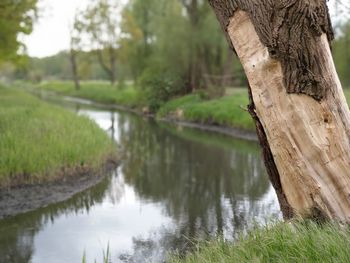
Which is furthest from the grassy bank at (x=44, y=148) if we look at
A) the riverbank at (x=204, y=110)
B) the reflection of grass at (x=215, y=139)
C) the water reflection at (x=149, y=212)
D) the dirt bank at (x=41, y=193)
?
the reflection of grass at (x=215, y=139)

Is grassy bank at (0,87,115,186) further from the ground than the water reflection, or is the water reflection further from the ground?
grassy bank at (0,87,115,186)

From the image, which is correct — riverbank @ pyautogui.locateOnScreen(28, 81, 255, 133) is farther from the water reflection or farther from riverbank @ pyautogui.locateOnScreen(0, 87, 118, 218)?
riverbank @ pyautogui.locateOnScreen(0, 87, 118, 218)

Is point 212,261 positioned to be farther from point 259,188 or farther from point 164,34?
point 164,34

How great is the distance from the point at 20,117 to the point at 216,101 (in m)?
13.7

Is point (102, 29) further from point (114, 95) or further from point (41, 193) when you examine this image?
point (41, 193)

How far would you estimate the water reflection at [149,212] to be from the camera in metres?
7.21

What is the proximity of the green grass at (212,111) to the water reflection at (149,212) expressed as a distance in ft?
18.4

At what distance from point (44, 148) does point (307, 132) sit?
7486mm

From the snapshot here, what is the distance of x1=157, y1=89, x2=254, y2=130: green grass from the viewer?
2077cm

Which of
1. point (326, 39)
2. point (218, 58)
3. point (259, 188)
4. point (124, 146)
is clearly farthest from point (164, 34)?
point (326, 39)

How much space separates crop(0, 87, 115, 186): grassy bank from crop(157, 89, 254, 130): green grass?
8.23 meters

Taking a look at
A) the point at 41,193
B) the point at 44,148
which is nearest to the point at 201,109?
the point at 44,148

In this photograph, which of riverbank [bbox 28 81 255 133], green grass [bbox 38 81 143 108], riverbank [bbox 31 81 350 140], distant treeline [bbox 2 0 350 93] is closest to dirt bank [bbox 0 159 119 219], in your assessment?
riverbank [bbox 31 81 350 140]

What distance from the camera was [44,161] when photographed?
10.1 metres
